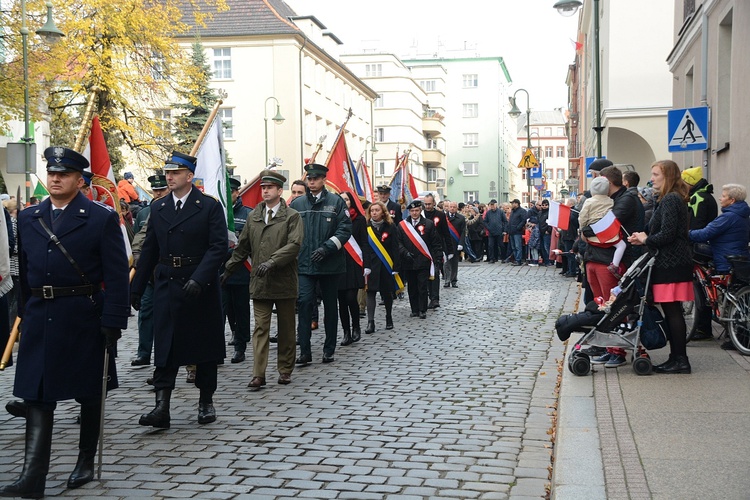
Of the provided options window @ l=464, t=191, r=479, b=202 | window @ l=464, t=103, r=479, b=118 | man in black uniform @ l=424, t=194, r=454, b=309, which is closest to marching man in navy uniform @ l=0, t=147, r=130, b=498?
man in black uniform @ l=424, t=194, r=454, b=309

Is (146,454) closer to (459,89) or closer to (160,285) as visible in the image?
(160,285)

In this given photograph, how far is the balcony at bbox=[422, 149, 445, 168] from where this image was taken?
89.9m

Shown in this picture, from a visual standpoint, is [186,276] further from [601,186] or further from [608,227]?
[601,186]

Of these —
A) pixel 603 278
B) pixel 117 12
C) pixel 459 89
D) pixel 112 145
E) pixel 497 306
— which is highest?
pixel 459 89

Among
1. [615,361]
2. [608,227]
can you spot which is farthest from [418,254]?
[615,361]

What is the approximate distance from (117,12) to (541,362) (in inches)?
803

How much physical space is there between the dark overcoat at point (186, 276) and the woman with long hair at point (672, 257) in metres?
3.86

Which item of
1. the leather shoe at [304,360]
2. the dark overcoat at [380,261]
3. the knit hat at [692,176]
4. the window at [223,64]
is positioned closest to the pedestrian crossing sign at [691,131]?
the knit hat at [692,176]

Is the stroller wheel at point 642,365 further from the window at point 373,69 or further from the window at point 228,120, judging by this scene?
the window at point 373,69

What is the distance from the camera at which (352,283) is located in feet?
37.6

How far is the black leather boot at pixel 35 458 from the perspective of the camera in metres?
5.26

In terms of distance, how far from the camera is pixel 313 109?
5403 centimetres

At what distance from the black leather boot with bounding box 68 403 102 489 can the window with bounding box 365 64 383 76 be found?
80.0 meters

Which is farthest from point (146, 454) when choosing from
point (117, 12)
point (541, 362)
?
point (117, 12)
